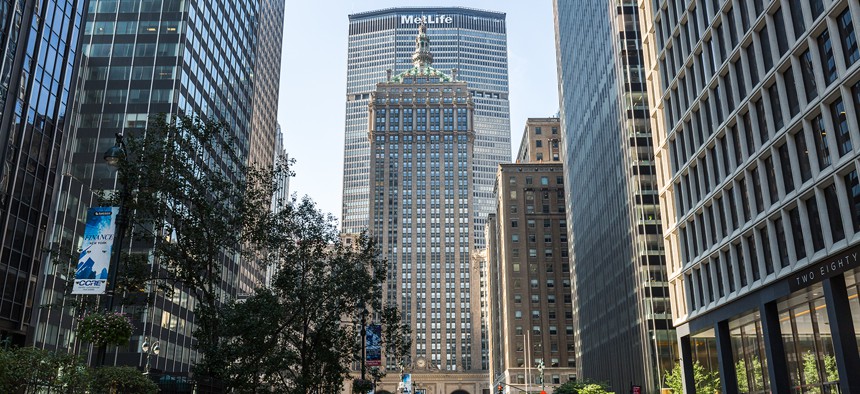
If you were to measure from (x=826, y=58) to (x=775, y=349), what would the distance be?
1523 cm

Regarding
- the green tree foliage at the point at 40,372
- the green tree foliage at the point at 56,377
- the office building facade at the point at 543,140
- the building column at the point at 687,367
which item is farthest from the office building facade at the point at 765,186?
the office building facade at the point at 543,140

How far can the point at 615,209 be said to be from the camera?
9669cm

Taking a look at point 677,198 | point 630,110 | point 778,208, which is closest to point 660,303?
point 630,110

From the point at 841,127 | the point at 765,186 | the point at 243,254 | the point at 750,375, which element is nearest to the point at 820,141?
the point at 841,127

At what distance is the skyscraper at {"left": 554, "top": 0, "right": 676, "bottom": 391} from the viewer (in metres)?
84.6

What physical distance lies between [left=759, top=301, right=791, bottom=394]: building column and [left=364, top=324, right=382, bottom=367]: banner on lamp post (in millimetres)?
22280

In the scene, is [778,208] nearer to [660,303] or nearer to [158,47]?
[660,303]

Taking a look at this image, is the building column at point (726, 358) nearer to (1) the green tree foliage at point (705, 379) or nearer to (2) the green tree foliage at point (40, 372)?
(1) the green tree foliage at point (705, 379)

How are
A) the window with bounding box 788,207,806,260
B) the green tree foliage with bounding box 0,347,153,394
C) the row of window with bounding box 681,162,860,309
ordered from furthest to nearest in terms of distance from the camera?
the window with bounding box 788,207,806,260 → the row of window with bounding box 681,162,860,309 → the green tree foliage with bounding box 0,347,153,394

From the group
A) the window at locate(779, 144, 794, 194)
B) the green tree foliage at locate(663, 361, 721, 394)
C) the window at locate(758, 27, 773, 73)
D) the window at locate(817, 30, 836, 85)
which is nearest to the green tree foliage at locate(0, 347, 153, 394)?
the window at locate(779, 144, 794, 194)

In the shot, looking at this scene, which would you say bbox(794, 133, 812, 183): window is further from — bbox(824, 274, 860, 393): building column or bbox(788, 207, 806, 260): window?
bbox(824, 274, 860, 393): building column

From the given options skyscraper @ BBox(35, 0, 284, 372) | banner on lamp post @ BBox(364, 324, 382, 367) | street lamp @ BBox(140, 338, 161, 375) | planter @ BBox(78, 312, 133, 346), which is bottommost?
planter @ BBox(78, 312, 133, 346)

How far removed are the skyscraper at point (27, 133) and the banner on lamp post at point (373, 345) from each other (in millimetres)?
25016

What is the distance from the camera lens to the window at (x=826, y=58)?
32.2 metres
